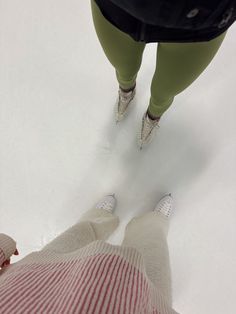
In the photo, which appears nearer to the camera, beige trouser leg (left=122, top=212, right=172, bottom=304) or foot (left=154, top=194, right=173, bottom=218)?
beige trouser leg (left=122, top=212, right=172, bottom=304)

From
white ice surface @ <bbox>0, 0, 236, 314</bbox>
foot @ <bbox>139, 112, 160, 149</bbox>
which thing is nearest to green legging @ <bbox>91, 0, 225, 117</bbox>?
foot @ <bbox>139, 112, 160, 149</bbox>

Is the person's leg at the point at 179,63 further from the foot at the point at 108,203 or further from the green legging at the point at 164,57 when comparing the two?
the foot at the point at 108,203

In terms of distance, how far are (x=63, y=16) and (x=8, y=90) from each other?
0.33 meters

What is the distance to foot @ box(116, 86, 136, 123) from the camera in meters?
0.89

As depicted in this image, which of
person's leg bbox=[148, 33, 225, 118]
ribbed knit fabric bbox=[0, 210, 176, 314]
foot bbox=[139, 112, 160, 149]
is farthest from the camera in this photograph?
foot bbox=[139, 112, 160, 149]

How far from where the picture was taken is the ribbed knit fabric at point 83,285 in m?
0.31

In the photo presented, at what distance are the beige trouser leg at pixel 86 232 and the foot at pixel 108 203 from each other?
15mm

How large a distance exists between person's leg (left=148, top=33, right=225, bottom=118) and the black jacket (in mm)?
59

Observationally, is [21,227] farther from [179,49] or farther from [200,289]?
[179,49]

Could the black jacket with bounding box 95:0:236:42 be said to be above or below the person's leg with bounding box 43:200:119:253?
above

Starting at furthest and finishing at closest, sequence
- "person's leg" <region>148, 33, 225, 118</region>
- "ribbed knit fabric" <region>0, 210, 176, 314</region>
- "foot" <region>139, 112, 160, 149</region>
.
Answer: "foot" <region>139, 112, 160, 149</region> < "person's leg" <region>148, 33, 225, 118</region> < "ribbed knit fabric" <region>0, 210, 176, 314</region>

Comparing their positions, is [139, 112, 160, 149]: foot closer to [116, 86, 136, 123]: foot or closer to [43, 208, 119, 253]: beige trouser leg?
[116, 86, 136, 123]: foot

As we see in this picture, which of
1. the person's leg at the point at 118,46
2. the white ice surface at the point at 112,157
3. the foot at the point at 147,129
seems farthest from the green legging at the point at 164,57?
the white ice surface at the point at 112,157

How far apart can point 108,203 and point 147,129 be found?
240 mm
